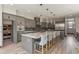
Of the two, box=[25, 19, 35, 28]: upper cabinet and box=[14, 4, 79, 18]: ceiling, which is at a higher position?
box=[14, 4, 79, 18]: ceiling

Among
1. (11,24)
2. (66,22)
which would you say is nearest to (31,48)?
(11,24)

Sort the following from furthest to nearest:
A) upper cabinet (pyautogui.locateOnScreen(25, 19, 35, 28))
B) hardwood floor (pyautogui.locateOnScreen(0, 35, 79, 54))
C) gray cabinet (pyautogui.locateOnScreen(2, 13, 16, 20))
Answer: upper cabinet (pyautogui.locateOnScreen(25, 19, 35, 28)) → gray cabinet (pyautogui.locateOnScreen(2, 13, 16, 20)) → hardwood floor (pyautogui.locateOnScreen(0, 35, 79, 54))

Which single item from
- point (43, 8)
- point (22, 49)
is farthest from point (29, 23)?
point (22, 49)

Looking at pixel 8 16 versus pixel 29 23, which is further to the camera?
pixel 29 23

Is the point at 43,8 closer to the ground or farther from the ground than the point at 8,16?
farther from the ground

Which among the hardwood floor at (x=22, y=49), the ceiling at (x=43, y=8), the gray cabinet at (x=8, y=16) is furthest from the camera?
the gray cabinet at (x=8, y=16)

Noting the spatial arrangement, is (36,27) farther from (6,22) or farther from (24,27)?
(6,22)

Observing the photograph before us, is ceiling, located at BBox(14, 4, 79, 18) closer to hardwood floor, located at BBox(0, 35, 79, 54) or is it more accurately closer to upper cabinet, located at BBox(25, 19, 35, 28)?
upper cabinet, located at BBox(25, 19, 35, 28)

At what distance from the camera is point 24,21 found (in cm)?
545

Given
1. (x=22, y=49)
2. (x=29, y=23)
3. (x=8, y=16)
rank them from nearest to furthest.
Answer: (x=22, y=49), (x=8, y=16), (x=29, y=23)

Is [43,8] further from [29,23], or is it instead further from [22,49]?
[22,49]

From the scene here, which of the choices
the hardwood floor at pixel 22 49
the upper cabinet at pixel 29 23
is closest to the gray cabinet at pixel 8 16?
the upper cabinet at pixel 29 23

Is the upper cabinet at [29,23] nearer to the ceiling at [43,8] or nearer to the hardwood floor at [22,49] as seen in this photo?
the ceiling at [43,8]

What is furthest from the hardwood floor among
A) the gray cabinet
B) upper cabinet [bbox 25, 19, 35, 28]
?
the gray cabinet
